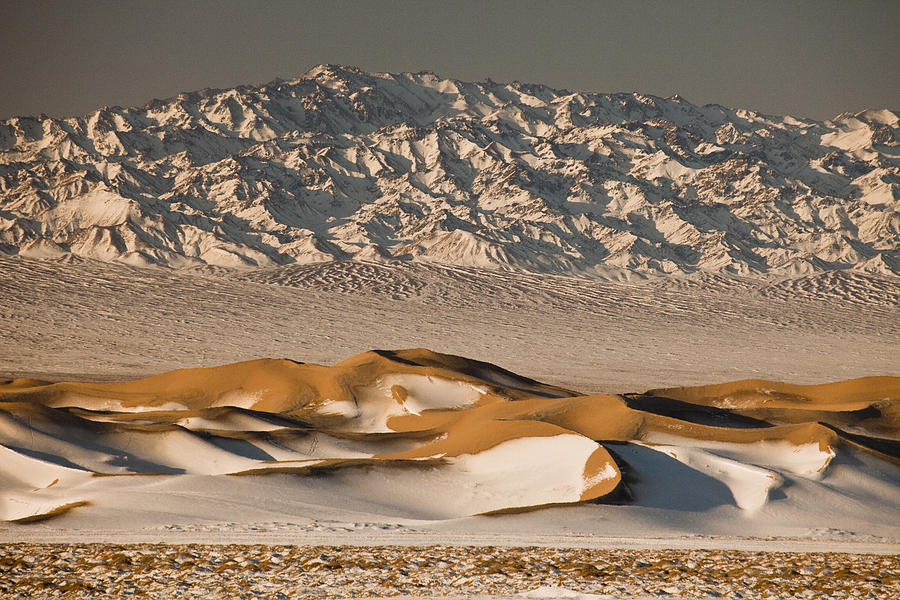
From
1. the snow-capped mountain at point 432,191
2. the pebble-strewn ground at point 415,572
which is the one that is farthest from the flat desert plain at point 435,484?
the snow-capped mountain at point 432,191

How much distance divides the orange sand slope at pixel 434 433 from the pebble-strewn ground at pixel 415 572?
3.54m

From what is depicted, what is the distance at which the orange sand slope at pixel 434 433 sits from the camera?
18.2 metres

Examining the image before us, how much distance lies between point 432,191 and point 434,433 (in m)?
121

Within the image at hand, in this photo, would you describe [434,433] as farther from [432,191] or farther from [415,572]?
[432,191]

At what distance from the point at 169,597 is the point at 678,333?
2569 inches

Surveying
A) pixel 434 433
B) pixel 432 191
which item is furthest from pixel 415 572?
pixel 432 191

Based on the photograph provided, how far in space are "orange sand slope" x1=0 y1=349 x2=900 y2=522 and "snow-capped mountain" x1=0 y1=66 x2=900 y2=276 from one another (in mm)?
73045

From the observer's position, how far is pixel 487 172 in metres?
148

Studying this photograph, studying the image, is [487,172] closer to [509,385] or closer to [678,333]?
[678,333]

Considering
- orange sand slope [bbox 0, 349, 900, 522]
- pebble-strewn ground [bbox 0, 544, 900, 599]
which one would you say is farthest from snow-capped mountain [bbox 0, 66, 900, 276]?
pebble-strewn ground [bbox 0, 544, 900, 599]

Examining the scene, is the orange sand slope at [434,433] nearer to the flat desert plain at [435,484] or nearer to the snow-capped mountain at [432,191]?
the flat desert plain at [435,484]

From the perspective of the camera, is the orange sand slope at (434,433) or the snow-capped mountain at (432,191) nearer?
the orange sand slope at (434,433)

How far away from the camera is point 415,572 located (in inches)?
440

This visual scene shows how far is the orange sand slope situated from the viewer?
717 inches
